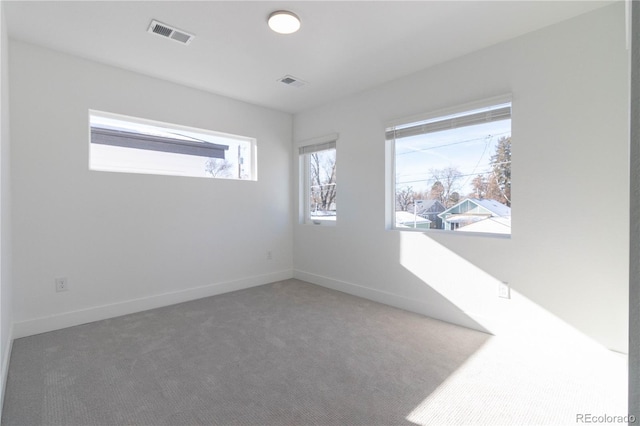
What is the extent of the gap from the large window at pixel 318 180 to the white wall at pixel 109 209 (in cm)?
66

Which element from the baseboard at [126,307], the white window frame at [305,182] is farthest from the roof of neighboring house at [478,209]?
the baseboard at [126,307]

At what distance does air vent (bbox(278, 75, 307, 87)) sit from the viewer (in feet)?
11.3

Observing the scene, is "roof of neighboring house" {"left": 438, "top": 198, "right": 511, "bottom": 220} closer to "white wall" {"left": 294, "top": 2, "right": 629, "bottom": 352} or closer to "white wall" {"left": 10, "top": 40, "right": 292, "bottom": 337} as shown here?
"white wall" {"left": 294, "top": 2, "right": 629, "bottom": 352}

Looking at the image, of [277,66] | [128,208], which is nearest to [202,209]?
[128,208]

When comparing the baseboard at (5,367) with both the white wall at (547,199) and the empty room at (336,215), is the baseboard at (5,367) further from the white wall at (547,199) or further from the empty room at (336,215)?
the white wall at (547,199)

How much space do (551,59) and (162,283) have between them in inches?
166

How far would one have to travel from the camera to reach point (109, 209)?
3.18 metres

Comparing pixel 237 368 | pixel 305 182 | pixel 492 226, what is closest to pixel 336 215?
pixel 305 182

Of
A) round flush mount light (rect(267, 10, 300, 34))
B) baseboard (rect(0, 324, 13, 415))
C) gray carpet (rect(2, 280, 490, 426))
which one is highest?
round flush mount light (rect(267, 10, 300, 34))

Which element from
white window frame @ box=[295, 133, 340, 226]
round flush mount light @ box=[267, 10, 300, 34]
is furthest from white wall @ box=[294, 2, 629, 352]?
round flush mount light @ box=[267, 10, 300, 34]

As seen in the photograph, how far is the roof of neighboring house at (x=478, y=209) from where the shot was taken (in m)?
2.84

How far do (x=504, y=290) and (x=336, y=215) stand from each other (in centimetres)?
209

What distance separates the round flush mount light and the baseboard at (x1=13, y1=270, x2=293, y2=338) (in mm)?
2924

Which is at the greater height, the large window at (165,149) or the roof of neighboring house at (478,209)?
the large window at (165,149)
